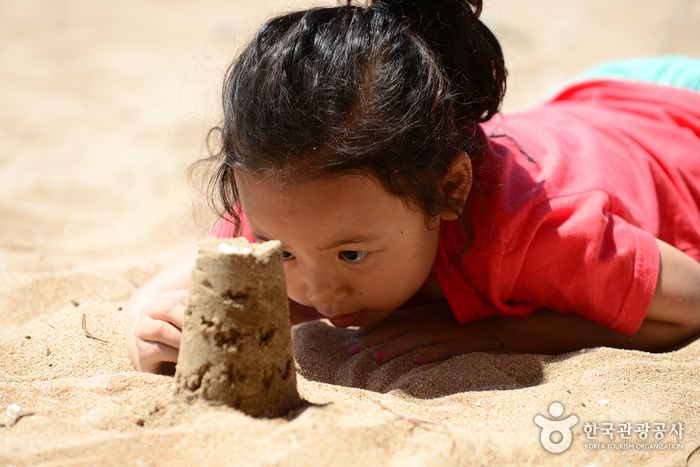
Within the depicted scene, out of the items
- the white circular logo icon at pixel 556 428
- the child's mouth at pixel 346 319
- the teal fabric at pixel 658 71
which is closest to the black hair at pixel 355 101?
the child's mouth at pixel 346 319

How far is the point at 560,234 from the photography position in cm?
205

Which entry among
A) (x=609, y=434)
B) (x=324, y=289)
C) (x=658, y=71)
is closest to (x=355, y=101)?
(x=324, y=289)

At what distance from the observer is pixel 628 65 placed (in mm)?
3789

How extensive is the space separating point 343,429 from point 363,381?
25.6 inches

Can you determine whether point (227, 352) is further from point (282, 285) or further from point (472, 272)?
point (472, 272)

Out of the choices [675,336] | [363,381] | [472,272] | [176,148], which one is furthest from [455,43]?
[176,148]

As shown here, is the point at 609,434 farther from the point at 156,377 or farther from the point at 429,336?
the point at 156,377

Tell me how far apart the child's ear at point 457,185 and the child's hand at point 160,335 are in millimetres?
913

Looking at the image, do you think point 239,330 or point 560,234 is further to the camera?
point 560,234

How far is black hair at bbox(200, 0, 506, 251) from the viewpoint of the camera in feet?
5.60

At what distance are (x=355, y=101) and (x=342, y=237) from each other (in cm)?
39

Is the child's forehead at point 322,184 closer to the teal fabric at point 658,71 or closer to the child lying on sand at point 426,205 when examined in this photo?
the child lying on sand at point 426,205

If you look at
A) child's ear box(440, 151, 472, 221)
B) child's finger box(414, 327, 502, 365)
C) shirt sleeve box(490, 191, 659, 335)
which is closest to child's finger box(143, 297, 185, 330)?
child's finger box(414, 327, 502, 365)

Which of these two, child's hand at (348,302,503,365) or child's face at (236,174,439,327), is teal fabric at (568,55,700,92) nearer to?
child's hand at (348,302,503,365)
